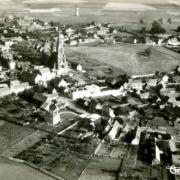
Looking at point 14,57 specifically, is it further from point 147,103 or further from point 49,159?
point 49,159

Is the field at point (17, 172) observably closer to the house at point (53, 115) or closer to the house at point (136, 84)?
the house at point (53, 115)

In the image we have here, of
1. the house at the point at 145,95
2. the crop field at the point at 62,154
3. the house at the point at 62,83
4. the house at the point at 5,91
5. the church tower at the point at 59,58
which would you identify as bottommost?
the crop field at the point at 62,154

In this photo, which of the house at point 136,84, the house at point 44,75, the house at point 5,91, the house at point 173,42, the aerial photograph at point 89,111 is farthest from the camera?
the house at point 173,42

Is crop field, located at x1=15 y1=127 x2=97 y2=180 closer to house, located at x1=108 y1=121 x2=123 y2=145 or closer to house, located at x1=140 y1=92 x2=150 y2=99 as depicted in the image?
house, located at x1=108 y1=121 x2=123 y2=145

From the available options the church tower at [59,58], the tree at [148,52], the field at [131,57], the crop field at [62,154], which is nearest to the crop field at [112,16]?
Result: the field at [131,57]

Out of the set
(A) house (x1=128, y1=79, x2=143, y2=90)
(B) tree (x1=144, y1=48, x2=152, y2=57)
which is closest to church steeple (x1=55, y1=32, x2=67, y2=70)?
(A) house (x1=128, y1=79, x2=143, y2=90)
